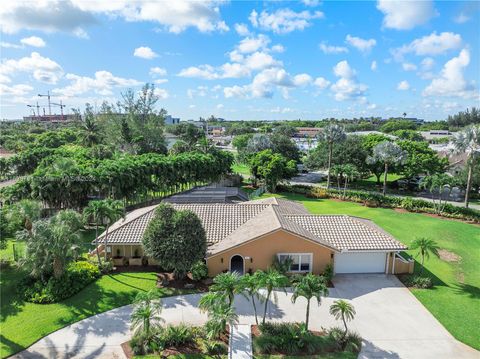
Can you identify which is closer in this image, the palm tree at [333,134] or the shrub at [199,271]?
the shrub at [199,271]

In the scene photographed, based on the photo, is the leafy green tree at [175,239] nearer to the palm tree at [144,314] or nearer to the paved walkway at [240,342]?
the palm tree at [144,314]

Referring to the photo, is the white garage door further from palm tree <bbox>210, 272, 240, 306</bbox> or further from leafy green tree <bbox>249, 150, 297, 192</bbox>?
leafy green tree <bbox>249, 150, 297, 192</bbox>

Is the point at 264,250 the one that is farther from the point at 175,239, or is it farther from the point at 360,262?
the point at 360,262

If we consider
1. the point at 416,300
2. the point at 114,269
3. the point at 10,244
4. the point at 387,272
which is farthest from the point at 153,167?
the point at 416,300

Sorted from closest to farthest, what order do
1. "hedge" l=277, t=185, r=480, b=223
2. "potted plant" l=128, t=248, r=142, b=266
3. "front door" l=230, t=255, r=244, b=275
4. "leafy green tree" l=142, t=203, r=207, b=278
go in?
"leafy green tree" l=142, t=203, r=207, b=278 < "front door" l=230, t=255, r=244, b=275 < "potted plant" l=128, t=248, r=142, b=266 < "hedge" l=277, t=185, r=480, b=223

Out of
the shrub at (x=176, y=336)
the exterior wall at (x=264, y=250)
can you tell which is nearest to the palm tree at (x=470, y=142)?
the exterior wall at (x=264, y=250)

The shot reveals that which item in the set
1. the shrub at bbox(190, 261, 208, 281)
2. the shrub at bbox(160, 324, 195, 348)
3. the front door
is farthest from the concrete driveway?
the front door
